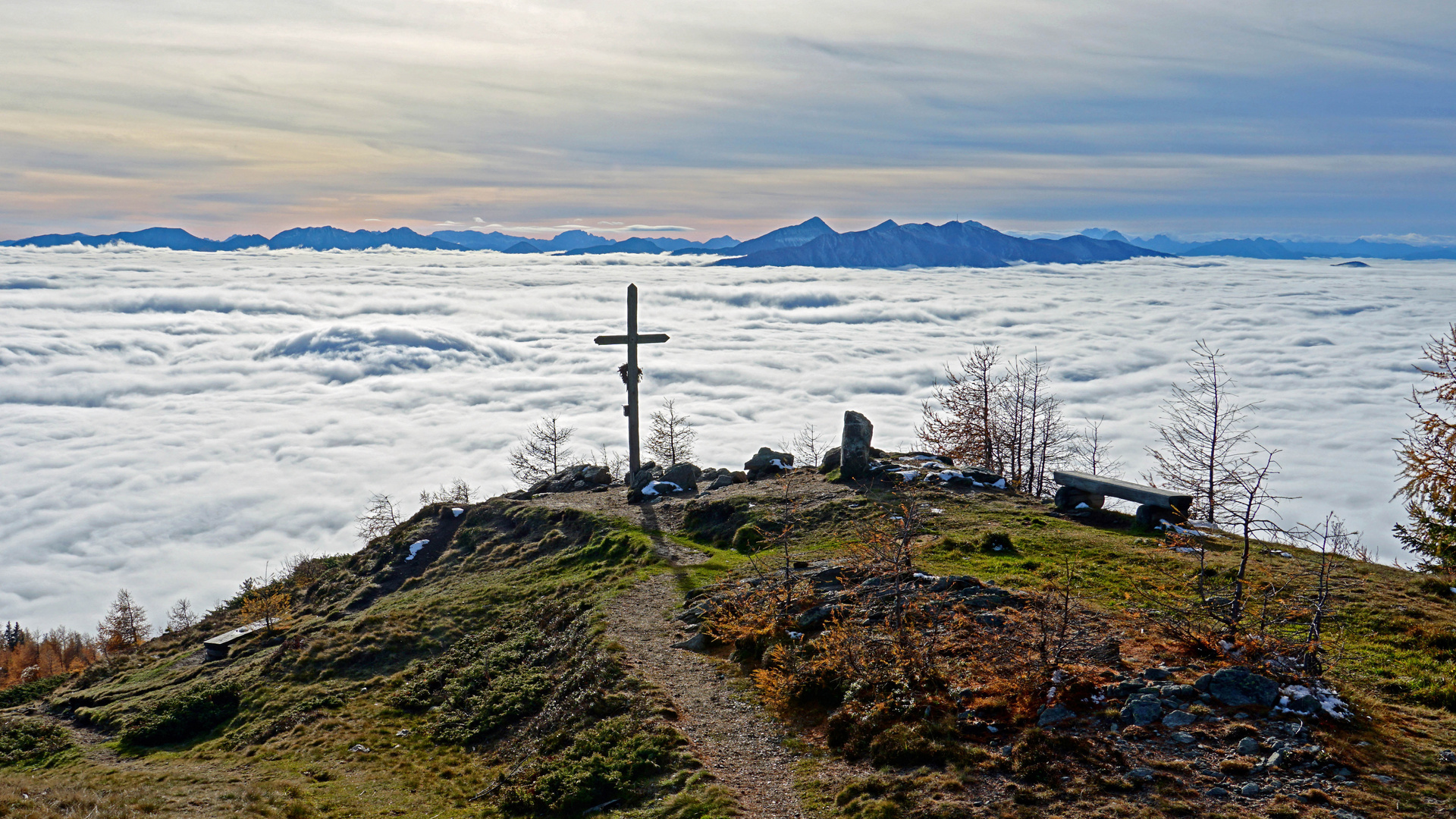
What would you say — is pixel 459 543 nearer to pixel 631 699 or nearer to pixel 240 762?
pixel 240 762

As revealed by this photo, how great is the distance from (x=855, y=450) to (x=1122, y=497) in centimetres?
1095

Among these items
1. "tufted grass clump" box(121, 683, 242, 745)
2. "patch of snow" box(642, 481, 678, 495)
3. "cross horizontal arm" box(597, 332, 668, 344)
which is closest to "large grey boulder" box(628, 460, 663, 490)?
"patch of snow" box(642, 481, 678, 495)

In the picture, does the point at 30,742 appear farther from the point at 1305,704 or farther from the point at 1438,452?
the point at 1438,452

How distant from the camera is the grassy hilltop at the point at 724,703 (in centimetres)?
978

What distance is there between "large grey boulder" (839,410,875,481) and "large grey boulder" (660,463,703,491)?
27.8 ft

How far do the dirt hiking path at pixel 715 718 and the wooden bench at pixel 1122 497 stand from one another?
1708 centimetres

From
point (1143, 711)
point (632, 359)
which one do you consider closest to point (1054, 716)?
point (1143, 711)

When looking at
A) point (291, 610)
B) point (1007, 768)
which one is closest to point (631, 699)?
Answer: point (1007, 768)

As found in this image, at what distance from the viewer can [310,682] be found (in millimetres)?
22203

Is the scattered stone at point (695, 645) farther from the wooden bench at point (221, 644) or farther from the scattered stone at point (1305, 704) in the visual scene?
the wooden bench at point (221, 644)

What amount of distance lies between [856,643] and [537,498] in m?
27.3

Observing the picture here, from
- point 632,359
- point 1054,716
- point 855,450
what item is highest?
point 632,359

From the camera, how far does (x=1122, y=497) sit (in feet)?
85.9

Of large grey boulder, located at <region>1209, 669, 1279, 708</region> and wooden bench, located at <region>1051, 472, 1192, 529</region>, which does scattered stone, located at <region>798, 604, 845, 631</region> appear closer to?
large grey boulder, located at <region>1209, 669, 1279, 708</region>
